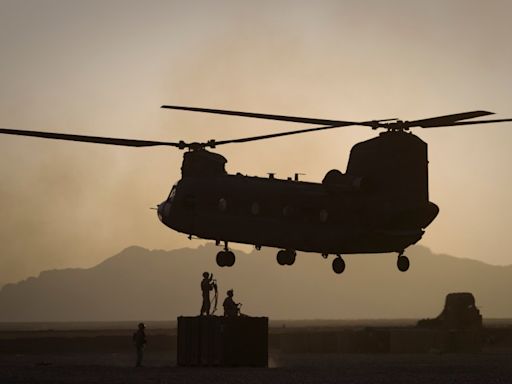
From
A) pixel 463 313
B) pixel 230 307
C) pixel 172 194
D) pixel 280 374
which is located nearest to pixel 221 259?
pixel 230 307

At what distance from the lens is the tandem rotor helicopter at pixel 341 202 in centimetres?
3625

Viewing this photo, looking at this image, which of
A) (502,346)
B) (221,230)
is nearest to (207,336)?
(221,230)

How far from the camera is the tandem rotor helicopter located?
36250 millimetres

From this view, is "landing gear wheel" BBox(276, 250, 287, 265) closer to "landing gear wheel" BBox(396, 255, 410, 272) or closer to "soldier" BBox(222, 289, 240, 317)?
"soldier" BBox(222, 289, 240, 317)

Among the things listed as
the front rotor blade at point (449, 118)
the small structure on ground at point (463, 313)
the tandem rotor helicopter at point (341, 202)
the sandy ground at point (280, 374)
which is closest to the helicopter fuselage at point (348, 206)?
the tandem rotor helicopter at point (341, 202)

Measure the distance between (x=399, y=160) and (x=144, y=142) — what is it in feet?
30.8

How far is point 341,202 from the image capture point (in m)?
36.8

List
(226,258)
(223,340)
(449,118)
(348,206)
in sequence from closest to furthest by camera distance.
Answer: (449,118) → (348,206) → (223,340) → (226,258)

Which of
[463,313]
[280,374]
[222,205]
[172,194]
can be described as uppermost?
[172,194]

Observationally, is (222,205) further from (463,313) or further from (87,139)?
(463,313)

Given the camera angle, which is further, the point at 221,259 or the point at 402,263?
the point at 221,259

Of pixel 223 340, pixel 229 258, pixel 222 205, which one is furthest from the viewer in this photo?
pixel 229 258

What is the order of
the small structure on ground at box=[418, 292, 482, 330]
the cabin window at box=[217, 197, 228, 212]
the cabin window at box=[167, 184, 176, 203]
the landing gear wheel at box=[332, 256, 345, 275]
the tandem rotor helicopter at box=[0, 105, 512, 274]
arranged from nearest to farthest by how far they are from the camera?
the tandem rotor helicopter at box=[0, 105, 512, 274] → the landing gear wheel at box=[332, 256, 345, 275] → the cabin window at box=[217, 197, 228, 212] → the cabin window at box=[167, 184, 176, 203] → the small structure on ground at box=[418, 292, 482, 330]

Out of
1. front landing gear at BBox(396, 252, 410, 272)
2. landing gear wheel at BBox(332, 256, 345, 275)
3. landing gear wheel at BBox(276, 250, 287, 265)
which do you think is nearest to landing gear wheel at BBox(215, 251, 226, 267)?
landing gear wheel at BBox(276, 250, 287, 265)
